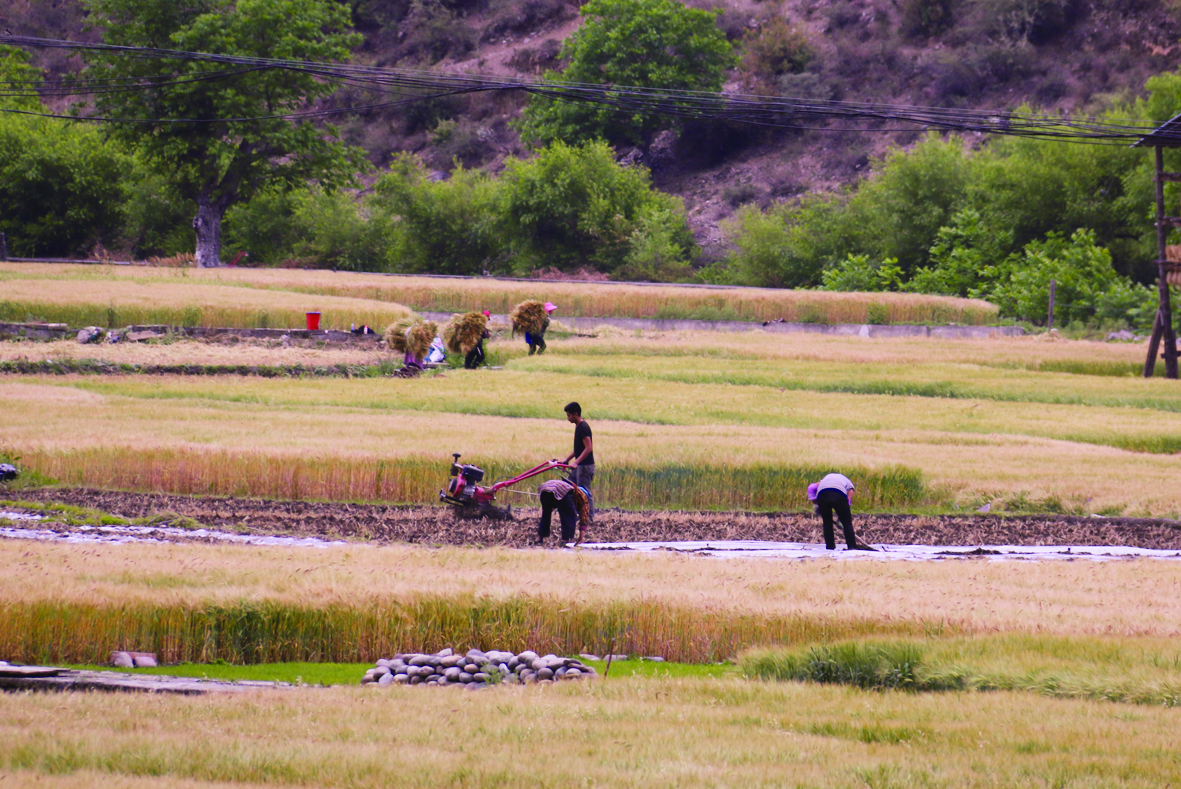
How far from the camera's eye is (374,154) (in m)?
106

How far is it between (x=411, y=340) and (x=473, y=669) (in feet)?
86.9

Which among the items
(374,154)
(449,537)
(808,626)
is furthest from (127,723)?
(374,154)

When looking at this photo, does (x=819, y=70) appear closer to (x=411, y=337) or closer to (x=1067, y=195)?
(x=1067, y=195)

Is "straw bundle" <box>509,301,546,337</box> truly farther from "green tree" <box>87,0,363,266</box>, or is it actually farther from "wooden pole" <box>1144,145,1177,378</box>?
"green tree" <box>87,0,363,266</box>

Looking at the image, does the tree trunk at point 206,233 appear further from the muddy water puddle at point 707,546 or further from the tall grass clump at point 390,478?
the muddy water puddle at point 707,546

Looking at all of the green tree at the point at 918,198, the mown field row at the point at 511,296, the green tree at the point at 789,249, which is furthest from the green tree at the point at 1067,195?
the mown field row at the point at 511,296

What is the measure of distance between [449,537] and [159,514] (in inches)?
180

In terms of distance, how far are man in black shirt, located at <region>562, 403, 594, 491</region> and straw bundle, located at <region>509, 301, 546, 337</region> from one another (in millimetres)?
23174

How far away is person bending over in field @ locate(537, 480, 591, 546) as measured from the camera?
15992 mm

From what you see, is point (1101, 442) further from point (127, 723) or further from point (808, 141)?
point (808, 141)

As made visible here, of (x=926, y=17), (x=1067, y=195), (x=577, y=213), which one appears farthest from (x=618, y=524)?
(x=926, y=17)

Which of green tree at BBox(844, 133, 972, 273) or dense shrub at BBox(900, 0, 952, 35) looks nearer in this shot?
green tree at BBox(844, 133, 972, 273)

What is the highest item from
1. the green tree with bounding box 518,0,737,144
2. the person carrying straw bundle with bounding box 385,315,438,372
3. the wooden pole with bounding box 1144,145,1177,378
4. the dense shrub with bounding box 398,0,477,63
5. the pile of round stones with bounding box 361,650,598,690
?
the dense shrub with bounding box 398,0,477,63

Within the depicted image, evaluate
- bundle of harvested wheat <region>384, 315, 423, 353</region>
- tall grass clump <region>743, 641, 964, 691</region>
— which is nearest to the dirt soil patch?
tall grass clump <region>743, 641, 964, 691</region>
